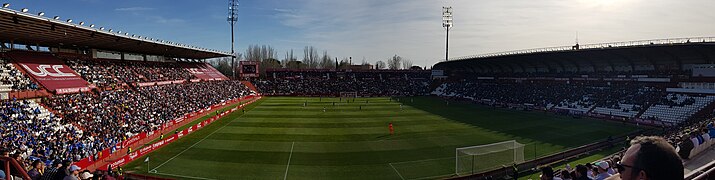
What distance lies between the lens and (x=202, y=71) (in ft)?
229

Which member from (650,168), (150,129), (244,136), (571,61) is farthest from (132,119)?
(571,61)

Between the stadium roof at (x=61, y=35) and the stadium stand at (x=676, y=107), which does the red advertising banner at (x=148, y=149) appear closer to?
the stadium roof at (x=61, y=35)

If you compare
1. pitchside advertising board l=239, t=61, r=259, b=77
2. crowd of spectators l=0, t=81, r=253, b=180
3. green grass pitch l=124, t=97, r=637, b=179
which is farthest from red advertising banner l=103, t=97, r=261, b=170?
pitchside advertising board l=239, t=61, r=259, b=77

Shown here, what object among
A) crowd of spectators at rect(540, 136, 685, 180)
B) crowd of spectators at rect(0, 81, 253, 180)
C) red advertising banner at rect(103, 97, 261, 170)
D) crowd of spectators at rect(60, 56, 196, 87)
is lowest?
red advertising banner at rect(103, 97, 261, 170)

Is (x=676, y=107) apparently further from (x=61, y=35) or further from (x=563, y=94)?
(x=61, y=35)

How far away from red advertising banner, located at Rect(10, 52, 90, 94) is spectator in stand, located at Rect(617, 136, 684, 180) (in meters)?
39.6

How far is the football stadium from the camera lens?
67.3ft

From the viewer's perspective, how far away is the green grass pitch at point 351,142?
21766mm

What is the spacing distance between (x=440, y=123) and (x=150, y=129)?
90.0ft

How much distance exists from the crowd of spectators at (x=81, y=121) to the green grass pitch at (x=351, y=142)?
3928mm

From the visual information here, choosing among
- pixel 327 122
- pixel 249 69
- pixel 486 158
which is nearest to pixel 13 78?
pixel 327 122

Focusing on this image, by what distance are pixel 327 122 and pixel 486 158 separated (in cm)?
2077

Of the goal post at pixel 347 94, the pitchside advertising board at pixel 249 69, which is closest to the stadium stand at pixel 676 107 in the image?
the goal post at pixel 347 94

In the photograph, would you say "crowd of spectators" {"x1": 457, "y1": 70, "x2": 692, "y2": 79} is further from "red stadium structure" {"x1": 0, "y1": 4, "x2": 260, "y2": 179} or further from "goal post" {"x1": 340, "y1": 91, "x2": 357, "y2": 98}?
"red stadium structure" {"x1": 0, "y1": 4, "x2": 260, "y2": 179}
